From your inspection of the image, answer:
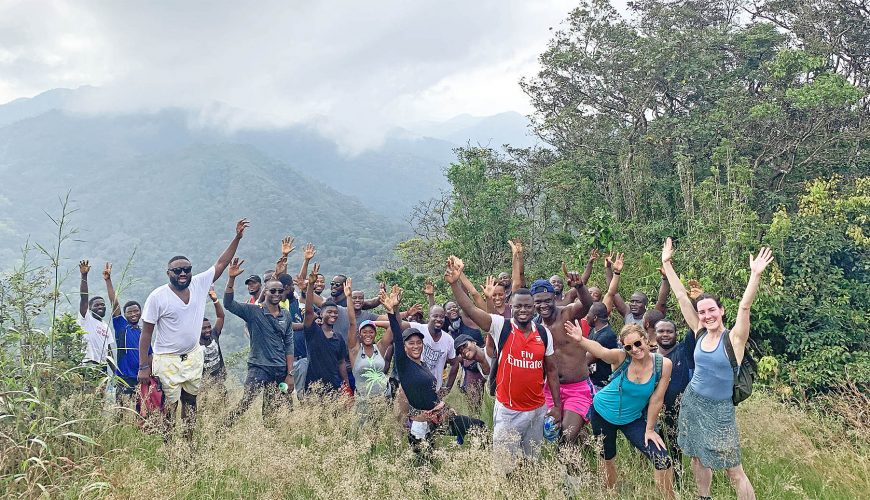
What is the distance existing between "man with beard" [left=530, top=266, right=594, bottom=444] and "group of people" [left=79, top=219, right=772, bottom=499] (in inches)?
0.4

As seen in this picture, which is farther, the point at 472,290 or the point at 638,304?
the point at 638,304

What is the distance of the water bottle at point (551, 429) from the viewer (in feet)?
15.5

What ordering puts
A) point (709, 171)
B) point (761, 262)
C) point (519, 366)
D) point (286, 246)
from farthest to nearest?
1. point (709, 171)
2. point (286, 246)
3. point (519, 366)
4. point (761, 262)

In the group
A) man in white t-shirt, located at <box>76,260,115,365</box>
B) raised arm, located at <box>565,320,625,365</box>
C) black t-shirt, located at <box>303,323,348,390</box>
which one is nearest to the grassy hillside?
black t-shirt, located at <box>303,323,348,390</box>

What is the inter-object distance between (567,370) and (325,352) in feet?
8.18

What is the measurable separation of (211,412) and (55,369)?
1461mm

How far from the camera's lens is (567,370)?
4969 mm

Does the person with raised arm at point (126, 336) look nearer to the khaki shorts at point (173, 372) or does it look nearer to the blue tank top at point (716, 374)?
the khaki shorts at point (173, 372)

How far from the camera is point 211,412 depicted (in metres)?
5.32

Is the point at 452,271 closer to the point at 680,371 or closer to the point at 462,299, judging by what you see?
the point at 462,299

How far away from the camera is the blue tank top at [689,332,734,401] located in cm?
372

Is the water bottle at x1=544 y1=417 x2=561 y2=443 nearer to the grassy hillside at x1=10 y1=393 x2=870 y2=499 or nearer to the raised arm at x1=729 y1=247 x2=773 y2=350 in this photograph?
the grassy hillside at x1=10 y1=393 x2=870 y2=499

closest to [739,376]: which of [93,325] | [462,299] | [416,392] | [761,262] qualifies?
[761,262]

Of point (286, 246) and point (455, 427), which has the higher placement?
point (286, 246)
